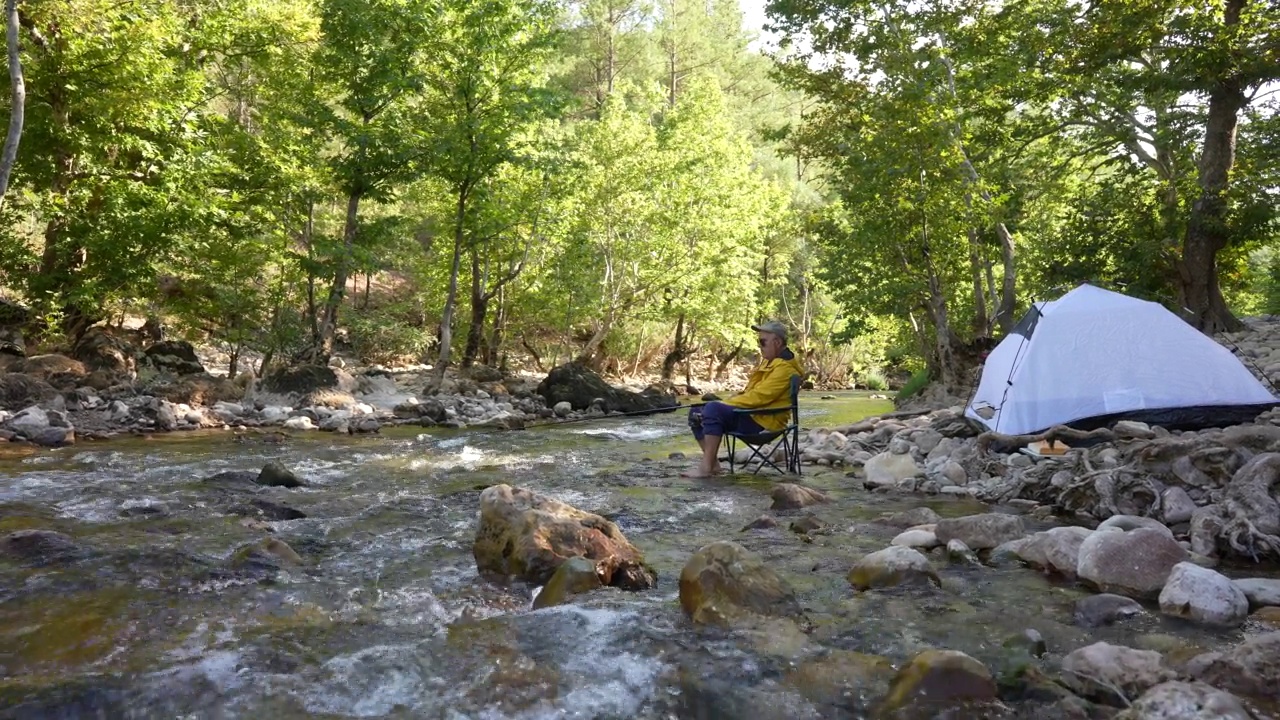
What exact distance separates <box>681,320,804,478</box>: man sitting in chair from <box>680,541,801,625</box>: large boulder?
380 cm

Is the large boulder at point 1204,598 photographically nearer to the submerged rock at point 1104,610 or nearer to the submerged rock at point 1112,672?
the submerged rock at point 1104,610

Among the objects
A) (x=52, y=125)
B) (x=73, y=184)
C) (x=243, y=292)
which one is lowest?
(x=243, y=292)

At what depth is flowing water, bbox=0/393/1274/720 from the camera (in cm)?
253

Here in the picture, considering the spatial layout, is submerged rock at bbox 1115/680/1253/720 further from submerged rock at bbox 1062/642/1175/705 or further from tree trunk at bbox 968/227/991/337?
tree trunk at bbox 968/227/991/337

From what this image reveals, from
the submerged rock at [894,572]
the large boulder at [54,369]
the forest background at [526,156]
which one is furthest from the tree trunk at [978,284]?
the large boulder at [54,369]

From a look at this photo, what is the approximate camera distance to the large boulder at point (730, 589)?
3252 mm

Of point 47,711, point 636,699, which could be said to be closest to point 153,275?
point 47,711

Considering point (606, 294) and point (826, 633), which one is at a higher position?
point (606, 294)

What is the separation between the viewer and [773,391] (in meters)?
7.36

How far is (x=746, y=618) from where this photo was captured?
3.22 metres

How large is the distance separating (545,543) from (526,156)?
45.9 ft

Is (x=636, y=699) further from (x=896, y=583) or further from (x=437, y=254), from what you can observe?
(x=437, y=254)

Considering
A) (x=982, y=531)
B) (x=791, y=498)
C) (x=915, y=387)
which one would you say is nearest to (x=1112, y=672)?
(x=982, y=531)

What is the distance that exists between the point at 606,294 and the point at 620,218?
301 cm
